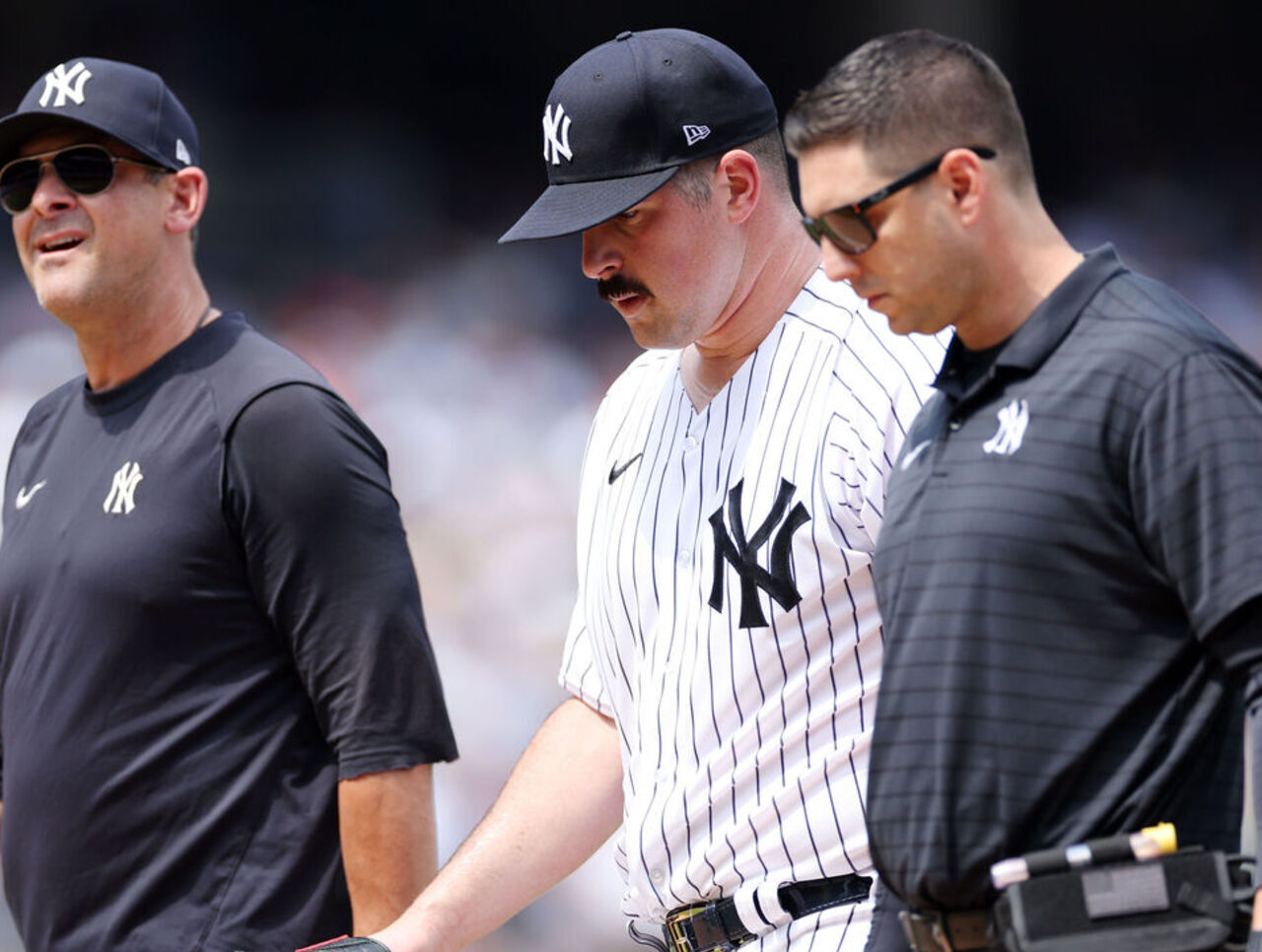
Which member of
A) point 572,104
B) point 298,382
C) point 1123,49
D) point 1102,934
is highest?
point 1123,49

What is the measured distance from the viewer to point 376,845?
8.61 feet

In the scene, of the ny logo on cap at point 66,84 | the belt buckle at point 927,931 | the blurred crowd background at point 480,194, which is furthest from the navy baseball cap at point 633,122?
the blurred crowd background at point 480,194

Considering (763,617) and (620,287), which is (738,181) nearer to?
(620,287)

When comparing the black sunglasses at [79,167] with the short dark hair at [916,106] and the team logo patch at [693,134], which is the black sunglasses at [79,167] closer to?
the team logo patch at [693,134]

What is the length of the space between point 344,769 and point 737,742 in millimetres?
627

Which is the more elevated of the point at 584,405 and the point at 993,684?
the point at 584,405

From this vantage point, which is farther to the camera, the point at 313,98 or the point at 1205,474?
the point at 313,98

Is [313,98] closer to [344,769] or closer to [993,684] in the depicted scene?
[344,769]

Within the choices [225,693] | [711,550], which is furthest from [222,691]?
[711,550]

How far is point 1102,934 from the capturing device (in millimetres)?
1696

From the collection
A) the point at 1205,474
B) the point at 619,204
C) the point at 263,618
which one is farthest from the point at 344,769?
the point at 1205,474

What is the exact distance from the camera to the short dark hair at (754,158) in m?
2.52

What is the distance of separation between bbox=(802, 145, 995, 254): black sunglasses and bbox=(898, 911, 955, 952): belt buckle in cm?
70

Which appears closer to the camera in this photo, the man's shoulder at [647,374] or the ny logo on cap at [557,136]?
the ny logo on cap at [557,136]
